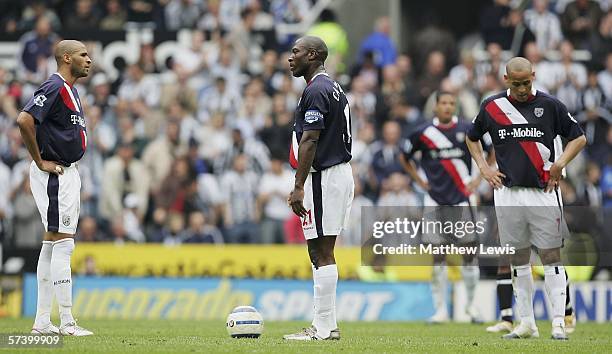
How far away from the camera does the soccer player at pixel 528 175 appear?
12.6 m

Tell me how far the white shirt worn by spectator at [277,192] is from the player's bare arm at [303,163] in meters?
10.3

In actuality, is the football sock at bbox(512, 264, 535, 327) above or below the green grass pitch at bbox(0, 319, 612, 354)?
above

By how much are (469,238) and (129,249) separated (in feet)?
23.7

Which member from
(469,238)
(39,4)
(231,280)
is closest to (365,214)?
(231,280)

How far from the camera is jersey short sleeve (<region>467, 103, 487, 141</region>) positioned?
13.1 m

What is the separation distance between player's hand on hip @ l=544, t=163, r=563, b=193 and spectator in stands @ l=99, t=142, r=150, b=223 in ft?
38.0

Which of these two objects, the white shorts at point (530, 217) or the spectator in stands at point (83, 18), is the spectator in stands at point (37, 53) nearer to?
the spectator in stands at point (83, 18)

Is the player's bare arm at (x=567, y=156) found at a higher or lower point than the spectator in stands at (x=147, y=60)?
lower

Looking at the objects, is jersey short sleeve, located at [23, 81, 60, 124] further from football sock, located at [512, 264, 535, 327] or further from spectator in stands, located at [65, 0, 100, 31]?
spectator in stands, located at [65, 0, 100, 31]

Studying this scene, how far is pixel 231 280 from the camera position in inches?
810

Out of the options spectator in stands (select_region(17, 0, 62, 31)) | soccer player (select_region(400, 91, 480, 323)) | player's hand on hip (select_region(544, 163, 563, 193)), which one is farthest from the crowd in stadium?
player's hand on hip (select_region(544, 163, 563, 193))

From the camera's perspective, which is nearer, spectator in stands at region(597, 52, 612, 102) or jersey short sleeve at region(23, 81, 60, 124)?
jersey short sleeve at region(23, 81, 60, 124)

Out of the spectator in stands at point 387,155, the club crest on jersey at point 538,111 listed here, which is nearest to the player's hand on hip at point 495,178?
the club crest on jersey at point 538,111

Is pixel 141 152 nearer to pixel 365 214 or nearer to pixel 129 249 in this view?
pixel 129 249
